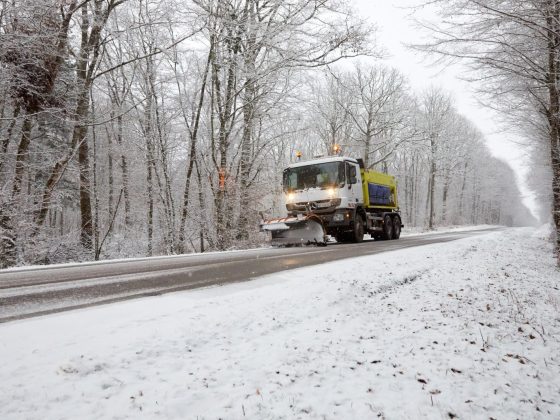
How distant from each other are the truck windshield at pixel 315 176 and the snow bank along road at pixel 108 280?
214 inches

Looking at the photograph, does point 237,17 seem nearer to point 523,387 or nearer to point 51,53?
point 51,53

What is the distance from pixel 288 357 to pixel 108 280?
12.3 feet

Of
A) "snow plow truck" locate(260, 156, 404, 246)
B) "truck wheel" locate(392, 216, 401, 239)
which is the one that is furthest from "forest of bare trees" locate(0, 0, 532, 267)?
"truck wheel" locate(392, 216, 401, 239)

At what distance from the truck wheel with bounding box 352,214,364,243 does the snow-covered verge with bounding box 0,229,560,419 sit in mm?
9047

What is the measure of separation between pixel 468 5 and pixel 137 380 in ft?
27.4

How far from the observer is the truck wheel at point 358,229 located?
14016 millimetres

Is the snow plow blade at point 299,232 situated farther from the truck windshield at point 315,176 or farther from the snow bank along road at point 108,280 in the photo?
the snow bank along road at point 108,280

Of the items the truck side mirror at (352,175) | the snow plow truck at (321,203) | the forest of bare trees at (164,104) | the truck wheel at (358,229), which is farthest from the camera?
the truck wheel at (358,229)

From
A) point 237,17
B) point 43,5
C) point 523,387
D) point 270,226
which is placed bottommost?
point 523,387

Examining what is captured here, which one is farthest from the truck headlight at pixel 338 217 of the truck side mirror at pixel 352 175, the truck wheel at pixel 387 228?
the truck wheel at pixel 387 228

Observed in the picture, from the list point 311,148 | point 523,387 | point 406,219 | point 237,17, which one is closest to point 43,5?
point 237,17

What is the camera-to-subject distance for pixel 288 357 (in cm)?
288

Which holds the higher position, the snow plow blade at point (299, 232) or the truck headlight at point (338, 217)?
the truck headlight at point (338, 217)

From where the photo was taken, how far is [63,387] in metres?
2.17
